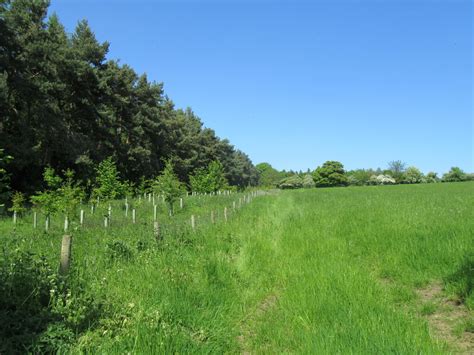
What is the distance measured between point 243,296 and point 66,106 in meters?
40.3

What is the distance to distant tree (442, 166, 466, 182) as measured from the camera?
144 metres

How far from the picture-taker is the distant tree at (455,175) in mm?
143500

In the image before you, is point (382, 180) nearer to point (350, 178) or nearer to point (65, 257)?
point (350, 178)

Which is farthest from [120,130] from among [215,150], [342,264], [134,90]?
[342,264]

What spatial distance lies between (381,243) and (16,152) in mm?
26160

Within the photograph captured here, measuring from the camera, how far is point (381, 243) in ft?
36.3

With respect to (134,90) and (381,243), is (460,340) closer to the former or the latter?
(381,243)

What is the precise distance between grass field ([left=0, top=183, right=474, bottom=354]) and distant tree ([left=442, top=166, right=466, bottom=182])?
14928 cm

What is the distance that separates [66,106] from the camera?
42.7 m

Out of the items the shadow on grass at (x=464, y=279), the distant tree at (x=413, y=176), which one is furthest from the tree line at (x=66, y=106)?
A: the distant tree at (x=413, y=176)

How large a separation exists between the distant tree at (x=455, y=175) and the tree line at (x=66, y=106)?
388 ft

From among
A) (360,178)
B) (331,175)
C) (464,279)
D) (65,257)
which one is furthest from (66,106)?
(360,178)

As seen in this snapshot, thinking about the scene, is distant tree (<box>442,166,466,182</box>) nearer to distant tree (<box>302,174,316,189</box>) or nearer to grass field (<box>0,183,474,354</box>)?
distant tree (<box>302,174,316,189</box>)

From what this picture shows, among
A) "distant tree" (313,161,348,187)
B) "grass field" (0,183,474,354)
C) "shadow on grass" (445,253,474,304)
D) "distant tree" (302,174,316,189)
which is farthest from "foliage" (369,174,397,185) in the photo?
"shadow on grass" (445,253,474,304)
